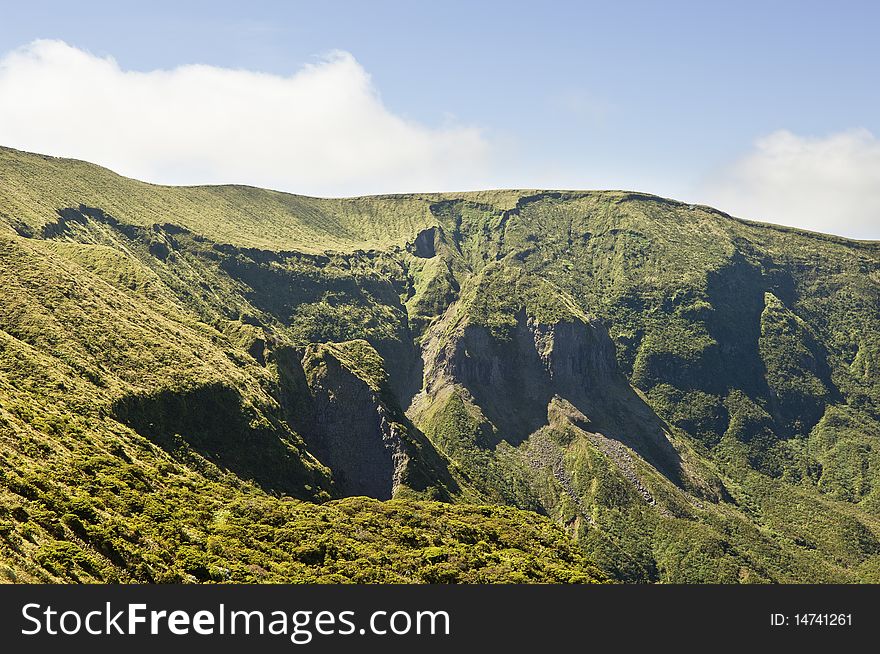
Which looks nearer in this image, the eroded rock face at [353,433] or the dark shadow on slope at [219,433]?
the dark shadow on slope at [219,433]

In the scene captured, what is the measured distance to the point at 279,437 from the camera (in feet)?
406

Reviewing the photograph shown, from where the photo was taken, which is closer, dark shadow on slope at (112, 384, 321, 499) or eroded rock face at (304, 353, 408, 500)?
dark shadow on slope at (112, 384, 321, 499)

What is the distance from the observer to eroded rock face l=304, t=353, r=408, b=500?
504 feet

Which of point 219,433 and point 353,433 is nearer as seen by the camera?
point 219,433

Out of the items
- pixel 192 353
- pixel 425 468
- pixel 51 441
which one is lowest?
pixel 425 468

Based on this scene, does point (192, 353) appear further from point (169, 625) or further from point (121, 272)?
point (169, 625)

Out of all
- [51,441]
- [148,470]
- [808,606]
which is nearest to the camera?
[808,606]

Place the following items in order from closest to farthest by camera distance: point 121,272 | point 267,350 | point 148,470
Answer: point 148,470 < point 267,350 < point 121,272

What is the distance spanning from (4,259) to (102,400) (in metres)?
54.5

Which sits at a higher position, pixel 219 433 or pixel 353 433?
pixel 219 433

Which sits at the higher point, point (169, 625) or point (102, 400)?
point (102, 400)

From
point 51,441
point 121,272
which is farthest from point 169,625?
point 121,272

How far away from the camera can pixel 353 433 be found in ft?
530

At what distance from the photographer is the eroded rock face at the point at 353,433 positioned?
153625mm
